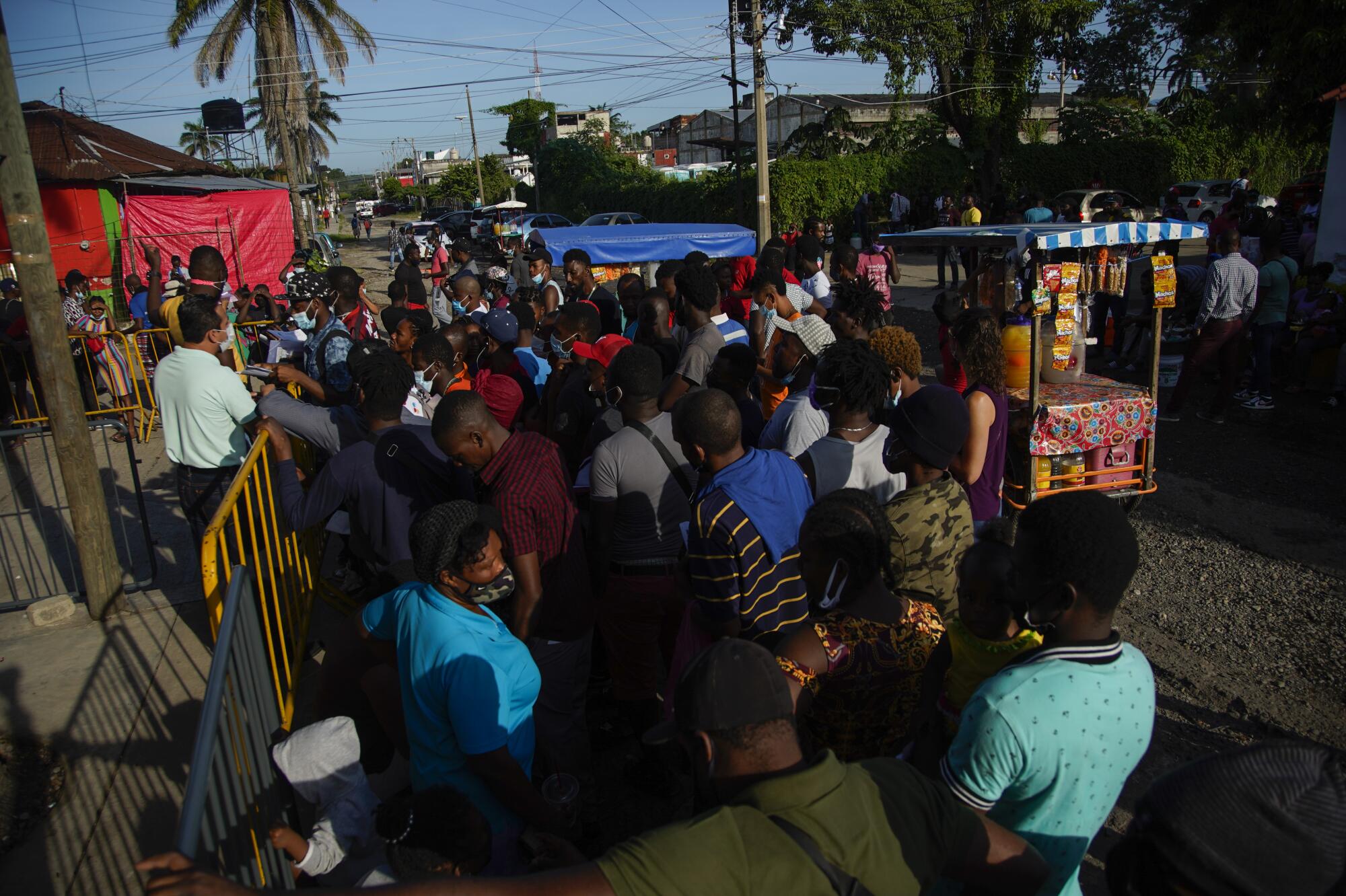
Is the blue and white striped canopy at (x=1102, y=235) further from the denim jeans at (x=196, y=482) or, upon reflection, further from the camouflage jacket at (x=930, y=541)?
the denim jeans at (x=196, y=482)

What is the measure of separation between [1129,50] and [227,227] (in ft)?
167

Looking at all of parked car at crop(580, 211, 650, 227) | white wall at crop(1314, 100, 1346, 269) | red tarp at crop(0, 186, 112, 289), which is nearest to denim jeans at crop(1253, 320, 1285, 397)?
white wall at crop(1314, 100, 1346, 269)

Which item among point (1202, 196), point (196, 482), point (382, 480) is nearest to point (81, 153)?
point (196, 482)

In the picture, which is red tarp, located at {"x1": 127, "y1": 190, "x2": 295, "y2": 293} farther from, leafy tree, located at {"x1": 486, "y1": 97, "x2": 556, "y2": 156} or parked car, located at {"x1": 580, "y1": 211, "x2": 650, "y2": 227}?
leafy tree, located at {"x1": 486, "y1": 97, "x2": 556, "y2": 156}

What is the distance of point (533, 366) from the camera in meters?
5.99

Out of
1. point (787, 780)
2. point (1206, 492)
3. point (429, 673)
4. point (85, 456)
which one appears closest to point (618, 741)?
point (429, 673)

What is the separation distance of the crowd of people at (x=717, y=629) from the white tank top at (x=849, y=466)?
0.01 metres

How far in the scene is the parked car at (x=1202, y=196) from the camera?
25547 millimetres

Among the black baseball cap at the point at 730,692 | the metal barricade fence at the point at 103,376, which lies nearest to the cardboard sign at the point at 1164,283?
the black baseball cap at the point at 730,692

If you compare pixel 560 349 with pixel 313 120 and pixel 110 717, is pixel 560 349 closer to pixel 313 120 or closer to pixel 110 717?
pixel 110 717

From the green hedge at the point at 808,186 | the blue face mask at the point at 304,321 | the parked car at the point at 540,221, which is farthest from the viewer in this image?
the parked car at the point at 540,221

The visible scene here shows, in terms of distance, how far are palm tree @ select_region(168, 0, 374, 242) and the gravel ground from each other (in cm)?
2853

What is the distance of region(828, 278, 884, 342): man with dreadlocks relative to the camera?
5.56 metres

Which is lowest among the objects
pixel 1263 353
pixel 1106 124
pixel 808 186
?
pixel 1263 353
